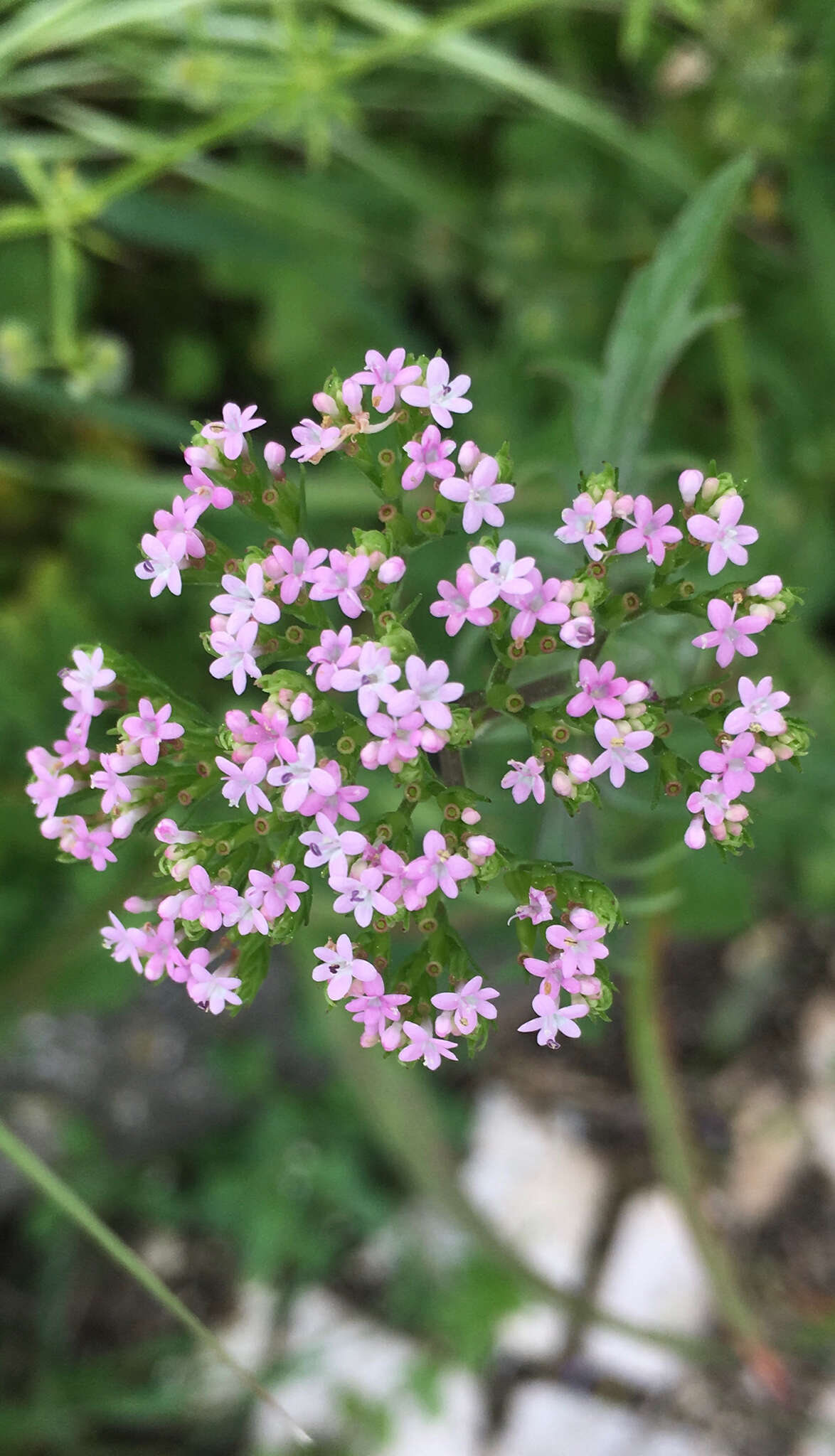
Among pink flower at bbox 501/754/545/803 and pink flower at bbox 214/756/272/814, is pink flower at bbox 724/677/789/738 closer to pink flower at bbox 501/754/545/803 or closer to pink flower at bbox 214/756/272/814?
pink flower at bbox 501/754/545/803

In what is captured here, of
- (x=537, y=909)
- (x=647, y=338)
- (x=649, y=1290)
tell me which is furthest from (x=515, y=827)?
(x=649, y=1290)

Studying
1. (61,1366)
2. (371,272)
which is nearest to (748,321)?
(371,272)

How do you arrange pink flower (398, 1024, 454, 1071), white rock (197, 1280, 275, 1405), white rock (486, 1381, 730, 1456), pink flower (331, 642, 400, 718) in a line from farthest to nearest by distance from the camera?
white rock (197, 1280, 275, 1405)
white rock (486, 1381, 730, 1456)
pink flower (398, 1024, 454, 1071)
pink flower (331, 642, 400, 718)

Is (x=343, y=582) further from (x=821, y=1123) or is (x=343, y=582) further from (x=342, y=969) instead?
(x=821, y=1123)

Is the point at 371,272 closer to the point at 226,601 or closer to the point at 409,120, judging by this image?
the point at 409,120

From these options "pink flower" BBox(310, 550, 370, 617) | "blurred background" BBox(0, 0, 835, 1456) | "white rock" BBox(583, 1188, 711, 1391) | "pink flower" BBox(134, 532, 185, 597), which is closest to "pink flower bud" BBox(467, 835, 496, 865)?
"pink flower" BBox(310, 550, 370, 617)

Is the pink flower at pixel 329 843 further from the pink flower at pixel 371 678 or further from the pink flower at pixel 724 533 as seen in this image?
the pink flower at pixel 724 533
